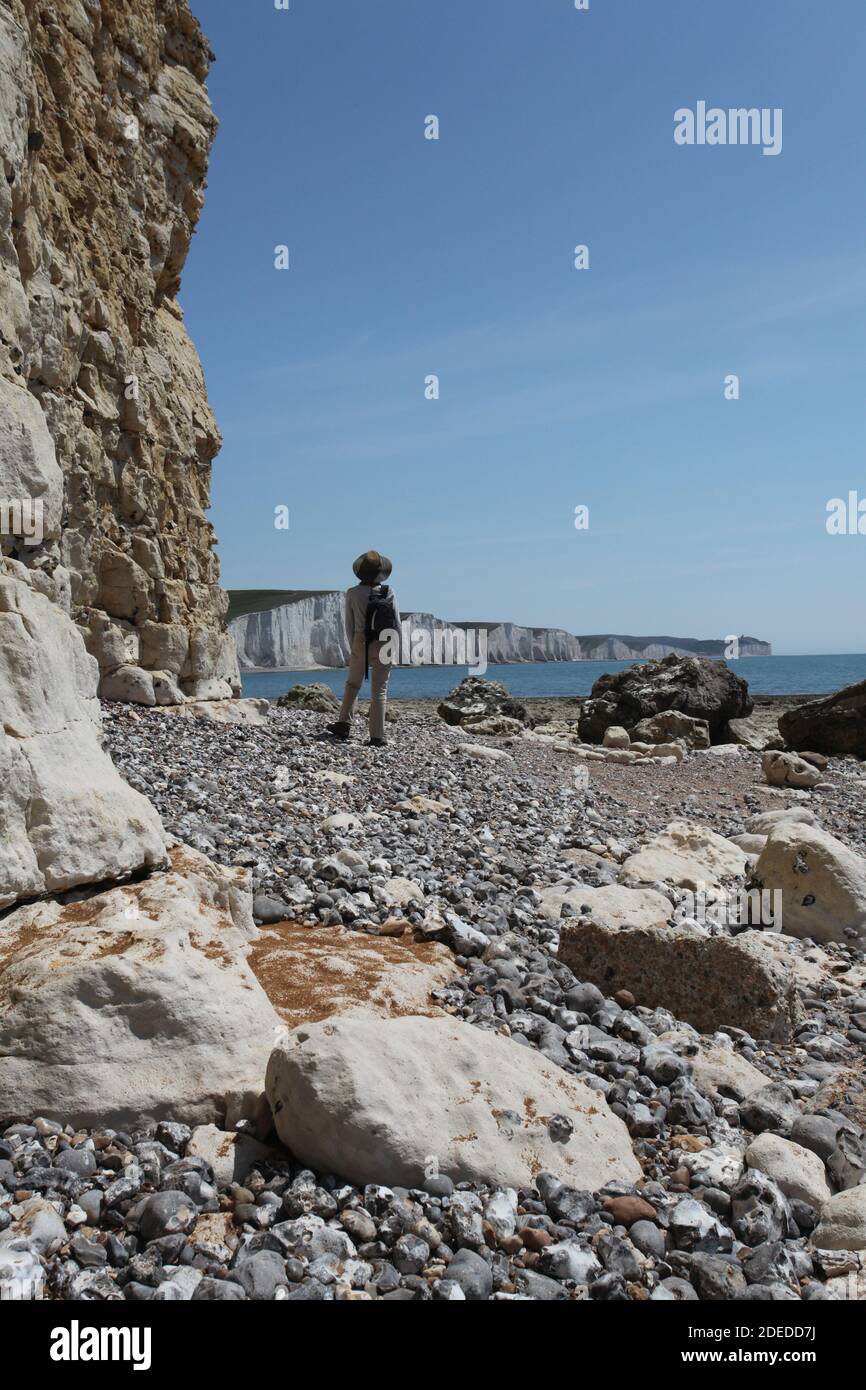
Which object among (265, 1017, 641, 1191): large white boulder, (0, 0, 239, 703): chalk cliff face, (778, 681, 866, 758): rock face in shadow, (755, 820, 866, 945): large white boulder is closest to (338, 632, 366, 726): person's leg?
(0, 0, 239, 703): chalk cliff face

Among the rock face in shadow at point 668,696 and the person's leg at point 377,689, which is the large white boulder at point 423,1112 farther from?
the rock face in shadow at point 668,696

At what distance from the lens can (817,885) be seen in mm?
7055

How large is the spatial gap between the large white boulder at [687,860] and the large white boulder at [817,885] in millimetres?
916

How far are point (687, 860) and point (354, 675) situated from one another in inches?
243

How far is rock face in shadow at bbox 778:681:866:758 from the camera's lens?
2123 cm

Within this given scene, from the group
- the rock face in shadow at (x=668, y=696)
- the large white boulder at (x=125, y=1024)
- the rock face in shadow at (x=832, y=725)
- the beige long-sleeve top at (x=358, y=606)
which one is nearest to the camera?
the large white boulder at (x=125, y=1024)

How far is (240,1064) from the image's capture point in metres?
3.39

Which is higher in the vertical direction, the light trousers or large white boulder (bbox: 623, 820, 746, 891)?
the light trousers

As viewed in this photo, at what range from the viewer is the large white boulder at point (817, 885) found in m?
6.92

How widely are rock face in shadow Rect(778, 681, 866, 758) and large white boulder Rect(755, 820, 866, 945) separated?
1555 cm

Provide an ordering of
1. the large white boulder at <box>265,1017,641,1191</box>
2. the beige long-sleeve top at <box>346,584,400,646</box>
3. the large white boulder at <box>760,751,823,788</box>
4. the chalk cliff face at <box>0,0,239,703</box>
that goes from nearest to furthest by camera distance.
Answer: the large white boulder at <box>265,1017,641,1191</box>, the chalk cliff face at <box>0,0,239,703</box>, the beige long-sleeve top at <box>346,584,400,646</box>, the large white boulder at <box>760,751,823,788</box>

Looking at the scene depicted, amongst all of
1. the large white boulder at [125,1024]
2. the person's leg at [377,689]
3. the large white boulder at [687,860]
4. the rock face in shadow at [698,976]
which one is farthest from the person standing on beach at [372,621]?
the large white boulder at [125,1024]

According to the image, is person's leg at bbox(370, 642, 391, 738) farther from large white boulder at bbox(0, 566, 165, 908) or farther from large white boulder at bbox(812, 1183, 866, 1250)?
large white boulder at bbox(812, 1183, 866, 1250)
